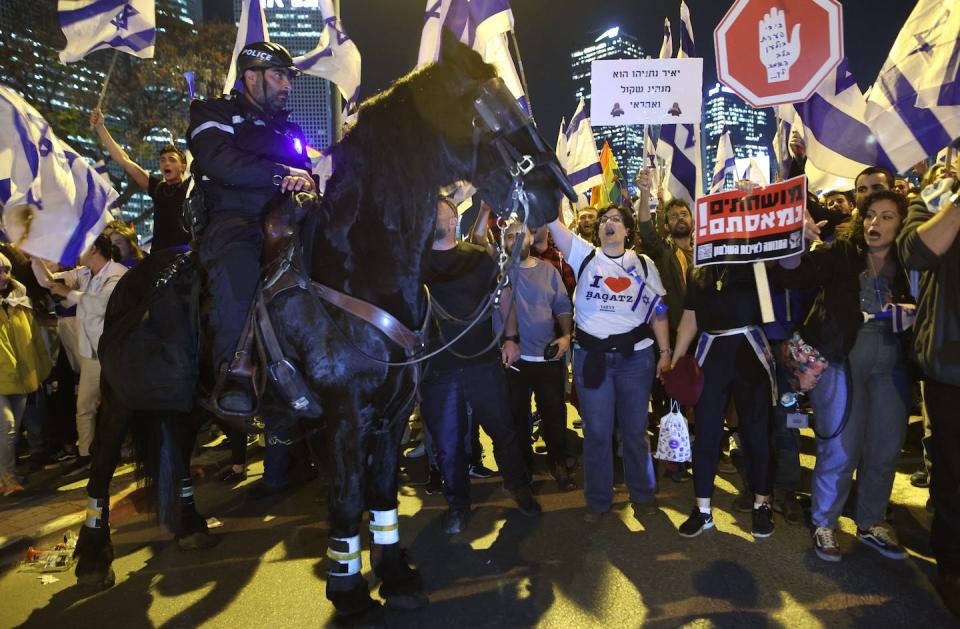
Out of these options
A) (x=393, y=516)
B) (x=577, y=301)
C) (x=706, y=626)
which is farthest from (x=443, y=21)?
(x=706, y=626)

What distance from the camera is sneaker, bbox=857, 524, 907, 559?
4.05 metres

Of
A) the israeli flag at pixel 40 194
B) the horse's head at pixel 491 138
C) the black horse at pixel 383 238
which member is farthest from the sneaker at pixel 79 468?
the horse's head at pixel 491 138

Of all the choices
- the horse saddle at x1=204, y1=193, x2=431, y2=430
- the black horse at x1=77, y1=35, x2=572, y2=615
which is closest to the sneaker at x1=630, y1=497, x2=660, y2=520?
the black horse at x1=77, y1=35, x2=572, y2=615

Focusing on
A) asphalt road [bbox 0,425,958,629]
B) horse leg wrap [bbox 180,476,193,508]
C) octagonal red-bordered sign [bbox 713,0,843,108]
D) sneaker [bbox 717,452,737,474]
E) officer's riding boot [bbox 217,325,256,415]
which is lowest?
sneaker [bbox 717,452,737,474]

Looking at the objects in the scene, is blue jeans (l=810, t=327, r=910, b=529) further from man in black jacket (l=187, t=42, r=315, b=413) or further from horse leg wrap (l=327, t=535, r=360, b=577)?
man in black jacket (l=187, t=42, r=315, b=413)

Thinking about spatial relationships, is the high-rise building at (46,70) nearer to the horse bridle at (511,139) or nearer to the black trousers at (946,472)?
the horse bridle at (511,139)

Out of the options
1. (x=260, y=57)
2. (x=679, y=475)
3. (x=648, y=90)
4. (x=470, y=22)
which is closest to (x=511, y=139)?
(x=260, y=57)

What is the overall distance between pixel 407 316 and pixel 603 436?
241 centimetres

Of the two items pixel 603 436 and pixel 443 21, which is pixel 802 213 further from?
pixel 443 21

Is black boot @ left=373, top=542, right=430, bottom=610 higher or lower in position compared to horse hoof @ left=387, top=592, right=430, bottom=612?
higher

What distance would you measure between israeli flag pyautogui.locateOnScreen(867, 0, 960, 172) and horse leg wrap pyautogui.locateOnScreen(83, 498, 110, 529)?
22.2ft

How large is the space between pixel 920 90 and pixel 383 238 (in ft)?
14.4

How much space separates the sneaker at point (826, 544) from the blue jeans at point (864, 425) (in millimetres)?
57

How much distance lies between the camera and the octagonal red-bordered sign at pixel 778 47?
180 inches
